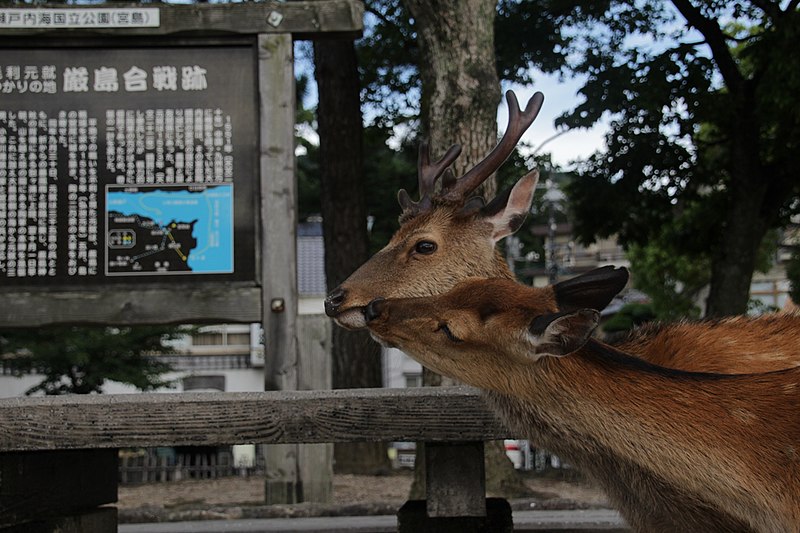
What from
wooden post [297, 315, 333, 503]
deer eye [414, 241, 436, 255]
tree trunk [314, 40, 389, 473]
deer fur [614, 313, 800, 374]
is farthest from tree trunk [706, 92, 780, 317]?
deer eye [414, 241, 436, 255]

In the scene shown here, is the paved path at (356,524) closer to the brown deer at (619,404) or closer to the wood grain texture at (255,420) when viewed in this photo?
the wood grain texture at (255,420)

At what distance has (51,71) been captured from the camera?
6.96 meters

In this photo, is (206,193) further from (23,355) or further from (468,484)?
(23,355)

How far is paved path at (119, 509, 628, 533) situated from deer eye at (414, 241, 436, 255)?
136 inches

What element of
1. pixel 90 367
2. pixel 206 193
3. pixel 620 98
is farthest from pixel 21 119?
pixel 90 367

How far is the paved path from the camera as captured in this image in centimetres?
619

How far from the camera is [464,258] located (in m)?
2.68

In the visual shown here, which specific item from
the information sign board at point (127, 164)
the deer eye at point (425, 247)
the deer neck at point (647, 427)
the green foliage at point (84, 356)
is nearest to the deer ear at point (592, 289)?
the deer neck at point (647, 427)

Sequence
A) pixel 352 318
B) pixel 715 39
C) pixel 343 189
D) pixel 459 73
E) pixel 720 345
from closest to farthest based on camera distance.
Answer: pixel 352 318 → pixel 720 345 → pixel 459 73 → pixel 343 189 → pixel 715 39

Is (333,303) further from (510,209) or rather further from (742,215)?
(742,215)

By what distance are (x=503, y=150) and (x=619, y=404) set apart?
976mm

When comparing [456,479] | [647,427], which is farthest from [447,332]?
[456,479]

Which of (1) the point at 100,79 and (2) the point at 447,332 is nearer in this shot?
(2) the point at 447,332

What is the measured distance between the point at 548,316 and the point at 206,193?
16.4 feet
